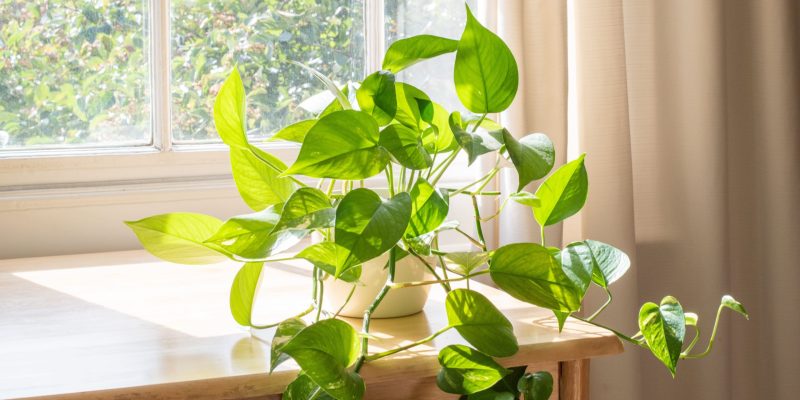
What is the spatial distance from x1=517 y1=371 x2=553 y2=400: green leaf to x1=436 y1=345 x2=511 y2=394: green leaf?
0.06ft

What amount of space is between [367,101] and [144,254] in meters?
0.68

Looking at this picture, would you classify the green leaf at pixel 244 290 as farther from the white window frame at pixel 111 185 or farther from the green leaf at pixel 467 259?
the white window frame at pixel 111 185

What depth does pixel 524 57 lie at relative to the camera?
140 centimetres

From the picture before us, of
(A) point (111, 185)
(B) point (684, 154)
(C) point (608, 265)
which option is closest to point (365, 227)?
(C) point (608, 265)

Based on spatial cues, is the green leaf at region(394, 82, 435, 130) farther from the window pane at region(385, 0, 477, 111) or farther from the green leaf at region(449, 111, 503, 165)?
the window pane at region(385, 0, 477, 111)

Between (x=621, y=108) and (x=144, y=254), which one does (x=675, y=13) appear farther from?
(x=144, y=254)

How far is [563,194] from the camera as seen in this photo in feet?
2.56

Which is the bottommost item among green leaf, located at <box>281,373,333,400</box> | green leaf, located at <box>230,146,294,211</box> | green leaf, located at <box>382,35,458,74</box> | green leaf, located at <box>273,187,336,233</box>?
green leaf, located at <box>281,373,333,400</box>

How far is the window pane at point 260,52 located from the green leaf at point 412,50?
806 millimetres

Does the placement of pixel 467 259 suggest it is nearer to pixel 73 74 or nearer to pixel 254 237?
pixel 254 237

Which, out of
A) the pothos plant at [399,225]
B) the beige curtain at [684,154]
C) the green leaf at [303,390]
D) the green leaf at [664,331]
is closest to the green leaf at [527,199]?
the pothos plant at [399,225]

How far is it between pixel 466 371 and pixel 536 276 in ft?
0.33

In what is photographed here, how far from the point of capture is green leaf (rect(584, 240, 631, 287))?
2.50 feet

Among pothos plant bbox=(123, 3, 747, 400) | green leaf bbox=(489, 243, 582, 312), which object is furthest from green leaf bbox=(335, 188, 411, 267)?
green leaf bbox=(489, 243, 582, 312)
